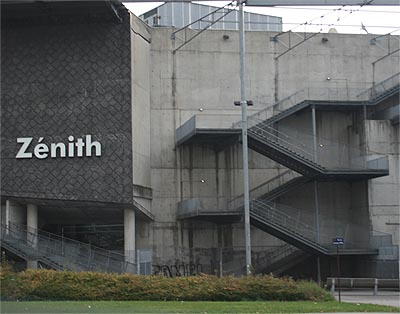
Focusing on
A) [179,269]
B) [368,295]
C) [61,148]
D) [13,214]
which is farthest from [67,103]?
[368,295]

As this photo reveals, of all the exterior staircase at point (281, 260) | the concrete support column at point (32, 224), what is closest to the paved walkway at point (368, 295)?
the exterior staircase at point (281, 260)

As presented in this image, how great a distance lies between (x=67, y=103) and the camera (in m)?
40.9

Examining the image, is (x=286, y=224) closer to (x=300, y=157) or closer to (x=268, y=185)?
(x=268, y=185)

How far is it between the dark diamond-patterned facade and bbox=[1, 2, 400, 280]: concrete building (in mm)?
70

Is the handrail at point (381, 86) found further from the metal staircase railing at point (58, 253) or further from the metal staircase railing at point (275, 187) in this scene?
the metal staircase railing at point (58, 253)

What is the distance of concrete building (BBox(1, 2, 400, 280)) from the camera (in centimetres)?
4009

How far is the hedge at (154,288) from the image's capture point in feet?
79.3

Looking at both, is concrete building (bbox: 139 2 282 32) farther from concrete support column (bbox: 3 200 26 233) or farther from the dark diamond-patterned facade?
concrete support column (bbox: 3 200 26 233)

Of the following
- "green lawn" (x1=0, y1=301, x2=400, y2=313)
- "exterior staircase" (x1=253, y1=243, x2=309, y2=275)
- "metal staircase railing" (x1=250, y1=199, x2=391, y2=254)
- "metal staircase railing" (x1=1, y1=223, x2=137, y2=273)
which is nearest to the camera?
"green lawn" (x1=0, y1=301, x2=400, y2=313)

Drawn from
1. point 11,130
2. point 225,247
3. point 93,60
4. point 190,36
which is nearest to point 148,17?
point 190,36

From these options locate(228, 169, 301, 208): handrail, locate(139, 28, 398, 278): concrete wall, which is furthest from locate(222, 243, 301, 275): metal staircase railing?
locate(228, 169, 301, 208): handrail

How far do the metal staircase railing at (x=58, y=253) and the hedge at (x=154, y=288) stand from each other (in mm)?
12074

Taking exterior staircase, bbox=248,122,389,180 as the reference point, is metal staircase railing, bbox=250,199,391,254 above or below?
below

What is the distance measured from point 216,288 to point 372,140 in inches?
807
